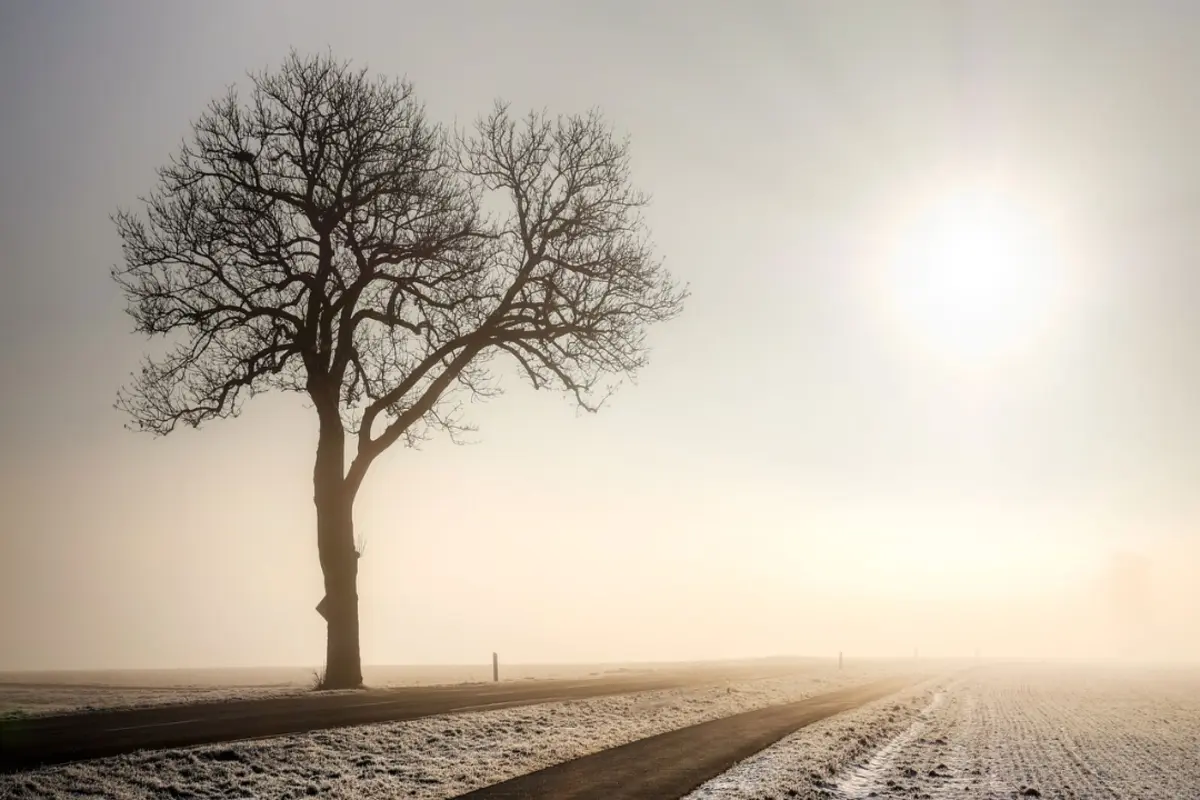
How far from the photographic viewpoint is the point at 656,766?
45.3 feet

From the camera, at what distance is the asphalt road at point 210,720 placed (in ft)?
38.4

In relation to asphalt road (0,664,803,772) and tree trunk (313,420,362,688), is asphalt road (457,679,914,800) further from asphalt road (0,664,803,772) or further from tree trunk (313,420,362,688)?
tree trunk (313,420,362,688)

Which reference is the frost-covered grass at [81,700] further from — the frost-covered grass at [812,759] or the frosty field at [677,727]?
the frost-covered grass at [812,759]

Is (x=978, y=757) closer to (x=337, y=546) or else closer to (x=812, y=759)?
(x=812, y=759)

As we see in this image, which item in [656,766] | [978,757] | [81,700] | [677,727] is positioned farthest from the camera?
[81,700]

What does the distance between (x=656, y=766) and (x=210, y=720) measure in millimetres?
7375

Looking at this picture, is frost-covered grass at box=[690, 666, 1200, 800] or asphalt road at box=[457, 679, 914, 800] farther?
frost-covered grass at box=[690, 666, 1200, 800]

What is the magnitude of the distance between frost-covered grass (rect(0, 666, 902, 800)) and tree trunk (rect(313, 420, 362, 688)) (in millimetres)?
7864

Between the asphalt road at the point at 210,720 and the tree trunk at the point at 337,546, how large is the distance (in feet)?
9.72

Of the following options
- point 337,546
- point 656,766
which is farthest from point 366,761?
point 337,546

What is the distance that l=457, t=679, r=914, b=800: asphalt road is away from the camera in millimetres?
11555

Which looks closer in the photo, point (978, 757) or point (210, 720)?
point (210, 720)

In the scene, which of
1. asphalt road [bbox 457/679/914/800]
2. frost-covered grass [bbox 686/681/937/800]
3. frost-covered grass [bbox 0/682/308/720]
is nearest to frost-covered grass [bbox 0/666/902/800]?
asphalt road [bbox 457/679/914/800]

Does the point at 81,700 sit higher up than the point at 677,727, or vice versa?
the point at 81,700
